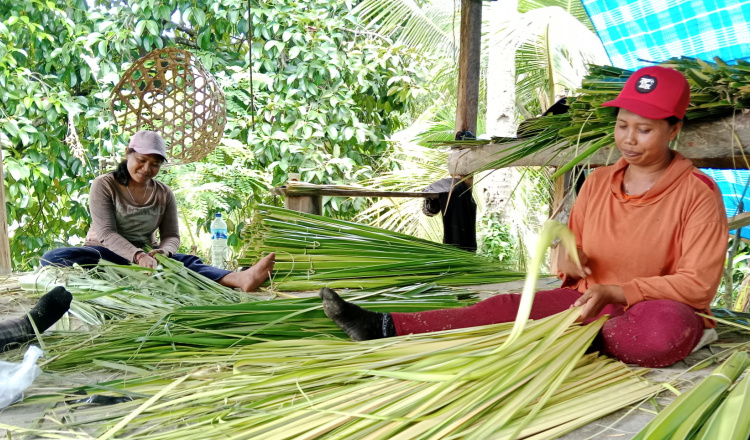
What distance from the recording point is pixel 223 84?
6.38 m

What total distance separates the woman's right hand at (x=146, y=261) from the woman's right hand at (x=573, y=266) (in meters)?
2.00

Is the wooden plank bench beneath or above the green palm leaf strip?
above

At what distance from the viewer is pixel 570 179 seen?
4.06 meters

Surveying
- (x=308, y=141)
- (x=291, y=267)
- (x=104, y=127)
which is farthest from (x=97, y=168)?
(x=291, y=267)

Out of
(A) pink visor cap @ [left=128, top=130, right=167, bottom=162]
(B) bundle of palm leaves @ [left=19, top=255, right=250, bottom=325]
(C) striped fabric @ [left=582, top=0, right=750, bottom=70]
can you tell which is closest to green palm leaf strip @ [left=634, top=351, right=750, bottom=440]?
(B) bundle of palm leaves @ [left=19, top=255, right=250, bottom=325]

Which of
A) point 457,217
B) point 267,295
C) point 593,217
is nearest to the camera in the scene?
point 593,217

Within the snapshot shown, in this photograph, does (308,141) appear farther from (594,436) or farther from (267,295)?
(594,436)

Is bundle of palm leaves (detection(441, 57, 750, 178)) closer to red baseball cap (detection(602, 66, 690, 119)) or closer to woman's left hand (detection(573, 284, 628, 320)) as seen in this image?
red baseball cap (detection(602, 66, 690, 119))

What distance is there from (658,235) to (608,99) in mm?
669

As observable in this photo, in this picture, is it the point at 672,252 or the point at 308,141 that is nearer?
the point at 672,252

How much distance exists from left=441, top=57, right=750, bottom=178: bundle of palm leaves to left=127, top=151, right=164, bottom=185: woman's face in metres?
1.91

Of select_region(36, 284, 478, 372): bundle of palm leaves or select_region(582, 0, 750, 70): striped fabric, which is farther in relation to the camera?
select_region(582, 0, 750, 70): striped fabric

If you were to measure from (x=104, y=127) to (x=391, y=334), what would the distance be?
14.1ft

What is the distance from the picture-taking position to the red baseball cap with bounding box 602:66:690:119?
194cm
